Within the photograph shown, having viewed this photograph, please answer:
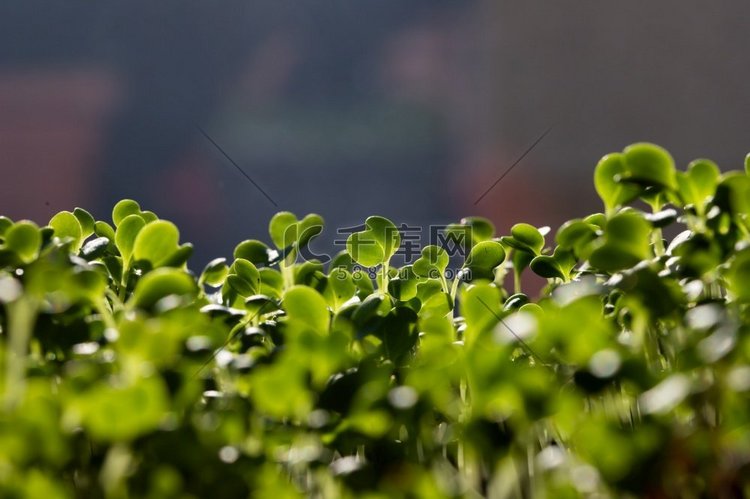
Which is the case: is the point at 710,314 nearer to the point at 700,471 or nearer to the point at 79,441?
the point at 700,471

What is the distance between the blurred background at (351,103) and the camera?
15.2 feet

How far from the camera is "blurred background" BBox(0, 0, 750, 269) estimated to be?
4.64 m

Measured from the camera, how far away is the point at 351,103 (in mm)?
5535

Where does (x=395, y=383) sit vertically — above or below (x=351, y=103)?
below

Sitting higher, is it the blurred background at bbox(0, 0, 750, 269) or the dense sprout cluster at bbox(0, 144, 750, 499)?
the blurred background at bbox(0, 0, 750, 269)

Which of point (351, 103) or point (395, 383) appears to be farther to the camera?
point (351, 103)

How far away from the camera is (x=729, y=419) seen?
0.87ft

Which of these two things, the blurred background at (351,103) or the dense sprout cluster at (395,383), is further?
the blurred background at (351,103)

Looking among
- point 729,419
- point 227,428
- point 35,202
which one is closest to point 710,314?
point 729,419

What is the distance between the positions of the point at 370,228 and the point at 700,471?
0.29m

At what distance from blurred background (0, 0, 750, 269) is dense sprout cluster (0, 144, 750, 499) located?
4.17m

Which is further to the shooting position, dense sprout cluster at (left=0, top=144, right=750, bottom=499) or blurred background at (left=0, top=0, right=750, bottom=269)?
blurred background at (left=0, top=0, right=750, bottom=269)

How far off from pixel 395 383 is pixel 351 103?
5219 mm

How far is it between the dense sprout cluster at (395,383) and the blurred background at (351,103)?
13.7 feet
